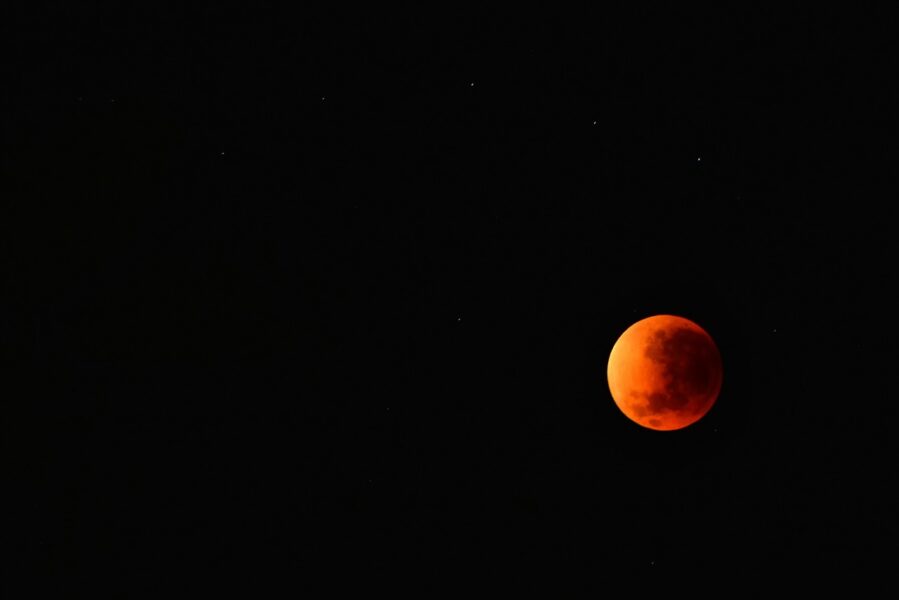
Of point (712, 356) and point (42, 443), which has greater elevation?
point (42, 443)

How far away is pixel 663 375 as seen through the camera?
172 cm

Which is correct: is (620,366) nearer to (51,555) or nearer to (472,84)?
(472,84)

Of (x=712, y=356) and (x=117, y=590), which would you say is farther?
(x=117, y=590)

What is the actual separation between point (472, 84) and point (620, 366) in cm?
103

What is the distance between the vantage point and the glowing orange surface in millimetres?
1717

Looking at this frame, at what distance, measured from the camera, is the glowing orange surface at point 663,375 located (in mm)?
1717

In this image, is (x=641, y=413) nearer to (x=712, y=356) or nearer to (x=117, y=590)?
(x=712, y=356)

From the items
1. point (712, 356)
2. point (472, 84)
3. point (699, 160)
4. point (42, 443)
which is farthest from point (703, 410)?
point (42, 443)

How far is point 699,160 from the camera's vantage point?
91.2 inches

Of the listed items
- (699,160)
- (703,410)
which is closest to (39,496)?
(703,410)

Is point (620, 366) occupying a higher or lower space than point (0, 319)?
lower

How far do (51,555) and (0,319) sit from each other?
2.54ft

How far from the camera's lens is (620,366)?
5.82ft

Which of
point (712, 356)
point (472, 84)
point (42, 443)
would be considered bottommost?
point (712, 356)
